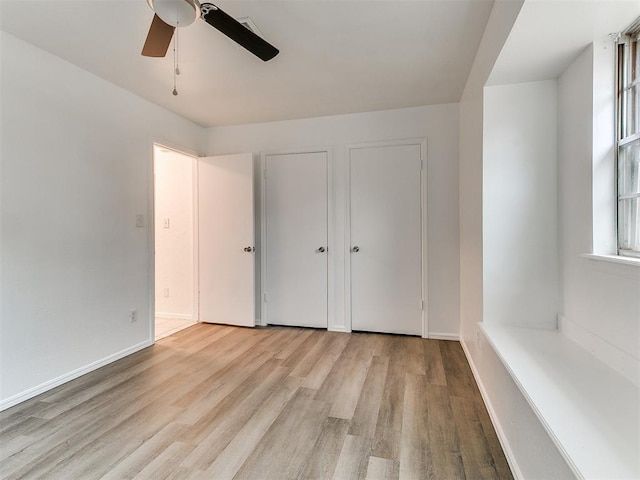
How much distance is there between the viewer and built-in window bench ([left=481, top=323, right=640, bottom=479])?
0.92 m

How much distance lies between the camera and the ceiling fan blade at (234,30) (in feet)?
4.90

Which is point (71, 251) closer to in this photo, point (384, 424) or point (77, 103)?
point (77, 103)

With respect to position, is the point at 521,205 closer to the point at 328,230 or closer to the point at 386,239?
the point at 386,239

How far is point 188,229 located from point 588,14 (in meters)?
3.89

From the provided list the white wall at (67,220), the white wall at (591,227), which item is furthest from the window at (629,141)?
the white wall at (67,220)

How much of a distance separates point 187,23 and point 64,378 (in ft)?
8.42

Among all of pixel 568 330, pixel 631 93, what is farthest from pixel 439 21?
pixel 568 330

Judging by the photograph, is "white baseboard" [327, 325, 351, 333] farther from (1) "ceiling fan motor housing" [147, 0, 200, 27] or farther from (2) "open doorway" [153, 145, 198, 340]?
(1) "ceiling fan motor housing" [147, 0, 200, 27]

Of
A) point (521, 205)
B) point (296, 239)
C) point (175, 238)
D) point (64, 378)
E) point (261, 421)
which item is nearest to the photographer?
point (261, 421)

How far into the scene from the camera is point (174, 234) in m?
4.01

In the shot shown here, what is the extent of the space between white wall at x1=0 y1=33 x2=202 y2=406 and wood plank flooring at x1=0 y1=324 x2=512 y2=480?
0.29m

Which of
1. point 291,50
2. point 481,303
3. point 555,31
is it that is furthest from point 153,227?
point 555,31

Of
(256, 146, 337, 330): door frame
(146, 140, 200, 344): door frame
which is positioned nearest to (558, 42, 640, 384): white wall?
(256, 146, 337, 330): door frame

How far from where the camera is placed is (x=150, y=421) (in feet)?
6.12
